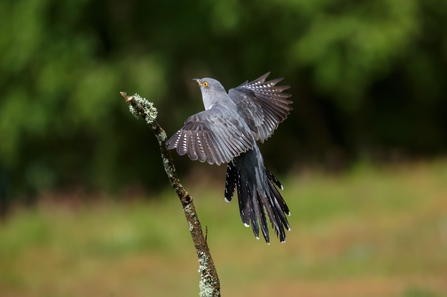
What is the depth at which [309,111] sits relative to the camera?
65.8 ft

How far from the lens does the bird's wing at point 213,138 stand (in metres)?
4.48

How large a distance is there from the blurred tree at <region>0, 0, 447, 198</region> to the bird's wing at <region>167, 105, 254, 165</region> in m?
12.0

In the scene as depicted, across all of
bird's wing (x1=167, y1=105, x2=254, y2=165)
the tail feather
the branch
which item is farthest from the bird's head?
the branch

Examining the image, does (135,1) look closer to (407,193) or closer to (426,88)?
(426,88)

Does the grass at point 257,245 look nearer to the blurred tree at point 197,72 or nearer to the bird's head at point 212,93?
the blurred tree at point 197,72

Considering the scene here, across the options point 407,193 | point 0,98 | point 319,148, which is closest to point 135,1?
point 0,98

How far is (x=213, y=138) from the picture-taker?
4.75 metres

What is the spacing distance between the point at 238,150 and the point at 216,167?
1297cm

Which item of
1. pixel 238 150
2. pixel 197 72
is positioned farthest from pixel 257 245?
pixel 197 72

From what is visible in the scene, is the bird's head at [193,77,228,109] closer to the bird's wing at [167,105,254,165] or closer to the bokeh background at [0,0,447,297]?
the bird's wing at [167,105,254,165]

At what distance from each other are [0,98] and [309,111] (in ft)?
26.6

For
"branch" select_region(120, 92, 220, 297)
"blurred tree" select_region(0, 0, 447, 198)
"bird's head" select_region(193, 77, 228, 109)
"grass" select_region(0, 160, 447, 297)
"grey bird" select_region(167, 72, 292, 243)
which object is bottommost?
"branch" select_region(120, 92, 220, 297)

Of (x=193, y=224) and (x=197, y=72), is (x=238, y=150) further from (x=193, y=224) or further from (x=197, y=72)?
(x=197, y=72)

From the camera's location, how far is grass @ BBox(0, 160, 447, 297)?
10.1m
